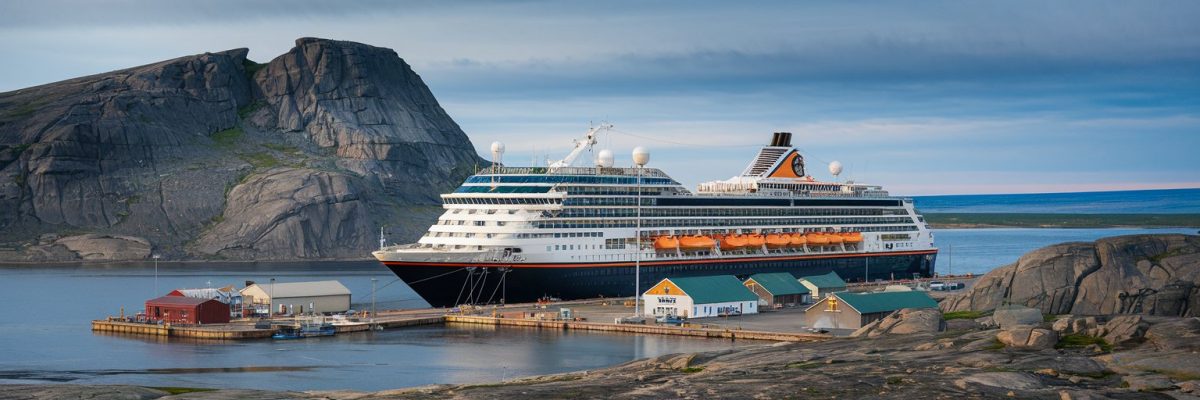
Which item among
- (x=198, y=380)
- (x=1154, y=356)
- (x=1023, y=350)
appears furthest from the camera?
(x=198, y=380)

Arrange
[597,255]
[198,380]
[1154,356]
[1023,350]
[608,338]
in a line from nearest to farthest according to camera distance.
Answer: [1154,356], [1023,350], [198,380], [608,338], [597,255]

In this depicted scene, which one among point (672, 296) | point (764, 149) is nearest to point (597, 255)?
point (672, 296)

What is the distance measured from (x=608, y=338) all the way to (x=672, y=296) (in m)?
9.48

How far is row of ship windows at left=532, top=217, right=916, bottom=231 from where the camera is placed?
4013 inches

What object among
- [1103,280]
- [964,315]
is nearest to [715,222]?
[964,315]

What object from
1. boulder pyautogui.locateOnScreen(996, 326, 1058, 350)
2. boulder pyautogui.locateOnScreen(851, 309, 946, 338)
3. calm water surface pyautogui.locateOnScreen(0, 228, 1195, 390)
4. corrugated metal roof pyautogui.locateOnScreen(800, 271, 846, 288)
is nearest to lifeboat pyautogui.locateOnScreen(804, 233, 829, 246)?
corrugated metal roof pyautogui.locateOnScreen(800, 271, 846, 288)

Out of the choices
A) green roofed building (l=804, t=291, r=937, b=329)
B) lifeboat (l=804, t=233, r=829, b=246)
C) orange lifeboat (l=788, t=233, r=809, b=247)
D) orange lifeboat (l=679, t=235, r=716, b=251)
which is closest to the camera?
green roofed building (l=804, t=291, r=937, b=329)

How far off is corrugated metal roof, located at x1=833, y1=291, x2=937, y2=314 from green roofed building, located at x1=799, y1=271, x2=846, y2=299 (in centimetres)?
1378

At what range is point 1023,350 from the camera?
6031 centimetres

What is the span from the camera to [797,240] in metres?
121

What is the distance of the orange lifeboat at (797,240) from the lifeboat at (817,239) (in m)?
0.38

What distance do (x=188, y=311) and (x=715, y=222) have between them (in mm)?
42464

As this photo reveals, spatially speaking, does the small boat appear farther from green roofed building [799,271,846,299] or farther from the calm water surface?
green roofed building [799,271,846,299]

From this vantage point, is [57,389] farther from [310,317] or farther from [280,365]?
[310,317]
